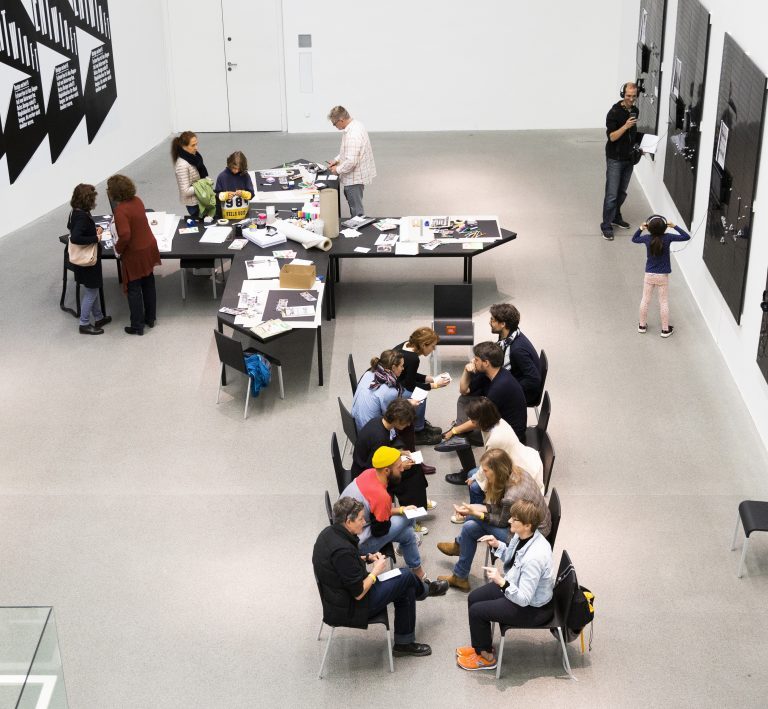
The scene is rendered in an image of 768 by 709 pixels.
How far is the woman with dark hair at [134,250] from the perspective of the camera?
9.62 meters

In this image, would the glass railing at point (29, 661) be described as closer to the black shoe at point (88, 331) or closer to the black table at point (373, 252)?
the black shoe at point (88, 331)

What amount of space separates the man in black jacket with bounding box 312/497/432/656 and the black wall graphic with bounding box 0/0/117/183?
836cm

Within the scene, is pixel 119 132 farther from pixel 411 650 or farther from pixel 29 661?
pixel 29 661

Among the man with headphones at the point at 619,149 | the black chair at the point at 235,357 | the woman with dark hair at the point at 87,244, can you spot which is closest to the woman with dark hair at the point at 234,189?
the woman with dark hair at the point at 87,244

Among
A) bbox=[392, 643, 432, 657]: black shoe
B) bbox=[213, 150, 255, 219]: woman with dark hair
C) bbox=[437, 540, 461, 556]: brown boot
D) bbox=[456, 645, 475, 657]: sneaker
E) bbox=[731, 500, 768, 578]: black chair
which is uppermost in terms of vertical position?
bbox=[213, 150, 255, 219]: woman with dark hair

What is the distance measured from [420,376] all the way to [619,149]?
5.38 metres

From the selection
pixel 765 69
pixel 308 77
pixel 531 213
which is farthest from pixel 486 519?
pixel 308 77

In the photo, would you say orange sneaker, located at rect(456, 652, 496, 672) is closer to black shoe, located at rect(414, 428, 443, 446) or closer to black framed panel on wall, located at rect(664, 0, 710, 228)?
black shoe, located at rect(414, 428, 443, 446)

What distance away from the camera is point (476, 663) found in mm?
6023

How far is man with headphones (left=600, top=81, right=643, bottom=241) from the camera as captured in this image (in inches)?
469

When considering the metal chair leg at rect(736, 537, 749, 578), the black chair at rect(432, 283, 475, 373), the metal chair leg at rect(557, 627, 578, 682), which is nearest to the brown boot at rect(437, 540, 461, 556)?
the metal chair leg at rect(557, 627, 578, 682)

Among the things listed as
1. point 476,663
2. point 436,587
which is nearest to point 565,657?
point 476,663

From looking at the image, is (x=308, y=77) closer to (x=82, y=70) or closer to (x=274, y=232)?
(x=82, y=70)

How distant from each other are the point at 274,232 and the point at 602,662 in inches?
237
